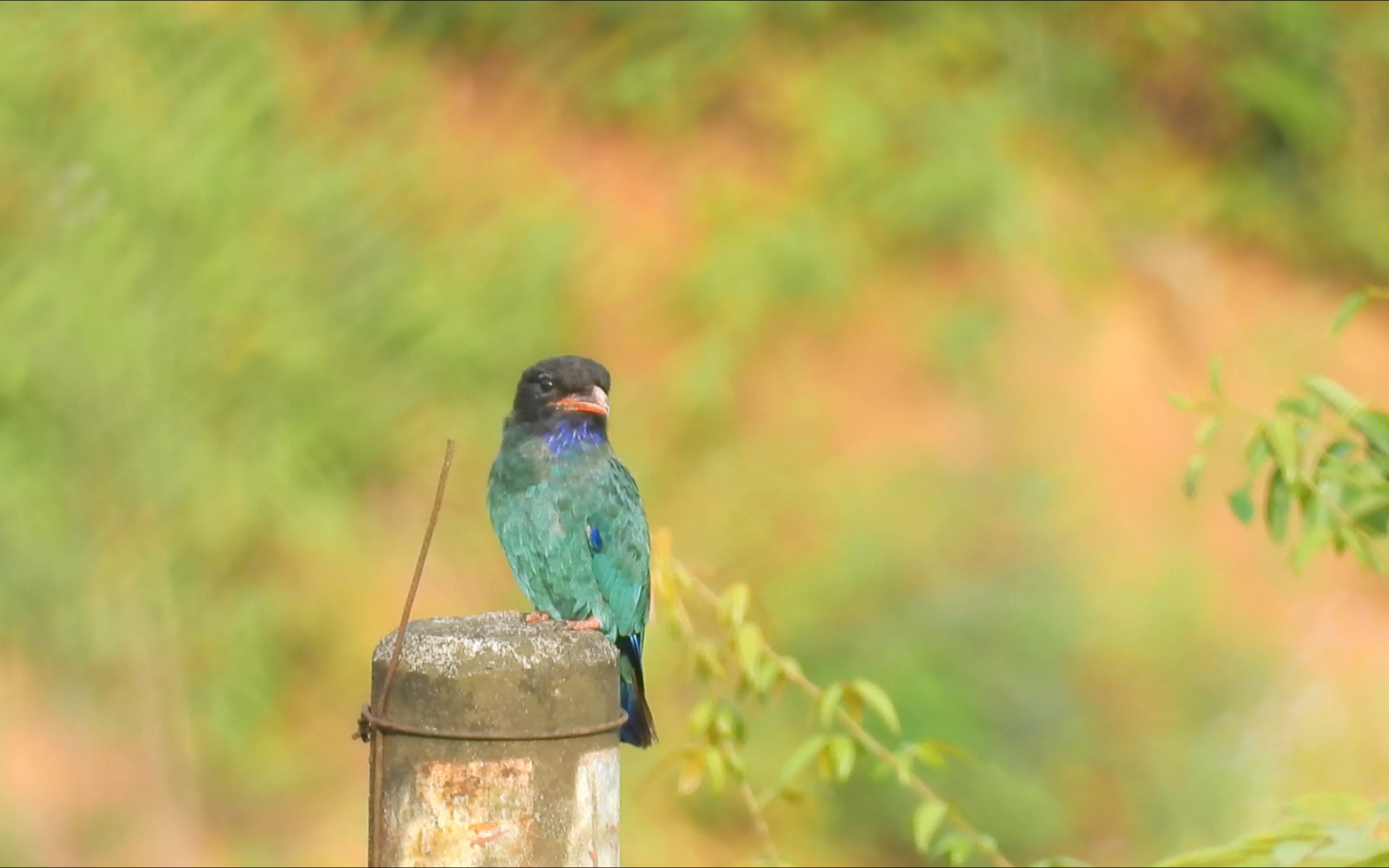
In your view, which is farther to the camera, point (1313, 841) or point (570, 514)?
point (570, 514)

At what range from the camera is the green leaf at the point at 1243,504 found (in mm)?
3023

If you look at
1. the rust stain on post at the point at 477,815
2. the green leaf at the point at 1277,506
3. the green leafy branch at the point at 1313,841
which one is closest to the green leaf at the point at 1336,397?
the green leaf at the point at 1277,506

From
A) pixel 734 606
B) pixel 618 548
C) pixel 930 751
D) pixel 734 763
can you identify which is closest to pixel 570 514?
pixel 618 548

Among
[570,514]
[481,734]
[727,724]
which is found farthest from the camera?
[727,724]

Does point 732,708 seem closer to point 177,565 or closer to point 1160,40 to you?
point 177,565

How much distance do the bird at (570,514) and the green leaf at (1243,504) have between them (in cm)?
109

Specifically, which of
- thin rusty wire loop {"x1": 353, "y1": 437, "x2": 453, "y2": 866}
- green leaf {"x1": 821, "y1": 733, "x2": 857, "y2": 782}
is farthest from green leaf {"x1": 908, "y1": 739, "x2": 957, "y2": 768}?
thin rusty wire loop {"x1": 353, "y1": 437, "x2": 453, "y2": 866}

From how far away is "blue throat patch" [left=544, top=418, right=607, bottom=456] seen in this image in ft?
10.4

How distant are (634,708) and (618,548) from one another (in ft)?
1.26

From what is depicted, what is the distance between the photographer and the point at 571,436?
10.4 feet

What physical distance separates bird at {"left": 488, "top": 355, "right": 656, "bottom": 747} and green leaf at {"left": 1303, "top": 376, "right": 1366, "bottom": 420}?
48.2 inches

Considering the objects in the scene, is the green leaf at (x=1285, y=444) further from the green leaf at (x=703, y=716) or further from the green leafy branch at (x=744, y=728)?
the green leaf at (x=703, y=716)

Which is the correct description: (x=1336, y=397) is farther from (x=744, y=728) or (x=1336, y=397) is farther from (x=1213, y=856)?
(x=744, y=728)

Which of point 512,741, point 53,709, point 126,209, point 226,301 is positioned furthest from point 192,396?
point 512,741
